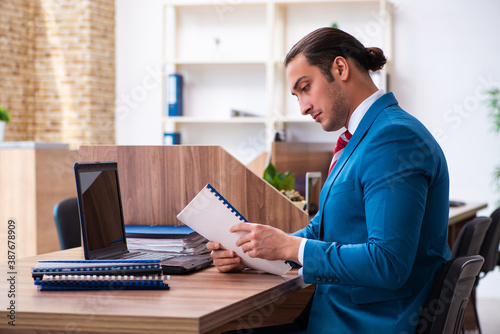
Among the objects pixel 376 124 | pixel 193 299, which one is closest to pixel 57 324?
pixel 193 299

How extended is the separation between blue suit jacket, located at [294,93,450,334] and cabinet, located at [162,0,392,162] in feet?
12.3

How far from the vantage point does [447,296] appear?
1.41 m

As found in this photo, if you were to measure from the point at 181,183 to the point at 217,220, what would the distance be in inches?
A: 19.2

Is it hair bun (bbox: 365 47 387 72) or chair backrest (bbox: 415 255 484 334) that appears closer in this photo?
chair backrest (bbox: 415 255 484 334)

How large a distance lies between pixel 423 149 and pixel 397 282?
0.30 metres

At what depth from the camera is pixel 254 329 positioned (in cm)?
172

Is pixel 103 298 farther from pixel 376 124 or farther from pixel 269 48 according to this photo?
pixel 269 48

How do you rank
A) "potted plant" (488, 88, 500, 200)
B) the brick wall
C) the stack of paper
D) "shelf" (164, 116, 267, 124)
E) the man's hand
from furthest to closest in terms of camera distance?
the brick wall → "shelf" (164, 116, 267, 124) → "potted plant" (488, 88, 500, 200) → the stack of paper → the man's hand

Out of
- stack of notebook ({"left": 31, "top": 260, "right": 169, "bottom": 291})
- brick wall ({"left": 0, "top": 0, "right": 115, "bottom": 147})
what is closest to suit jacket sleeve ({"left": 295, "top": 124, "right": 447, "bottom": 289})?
stack of notebook ({"left": 31, "top": 260, "right": 169, "bottom": 291})

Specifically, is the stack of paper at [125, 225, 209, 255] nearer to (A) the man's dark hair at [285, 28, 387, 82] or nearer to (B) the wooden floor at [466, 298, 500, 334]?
(A) the man's dark hair at [285, 28, 387, 82]

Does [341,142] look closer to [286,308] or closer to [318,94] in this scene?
[318,94]

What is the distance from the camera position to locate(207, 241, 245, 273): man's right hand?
1585 millimetres

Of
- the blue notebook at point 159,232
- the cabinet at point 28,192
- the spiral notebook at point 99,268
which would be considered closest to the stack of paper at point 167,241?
the blue notebook at point 159,232

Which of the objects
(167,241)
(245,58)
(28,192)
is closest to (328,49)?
(167,241)
